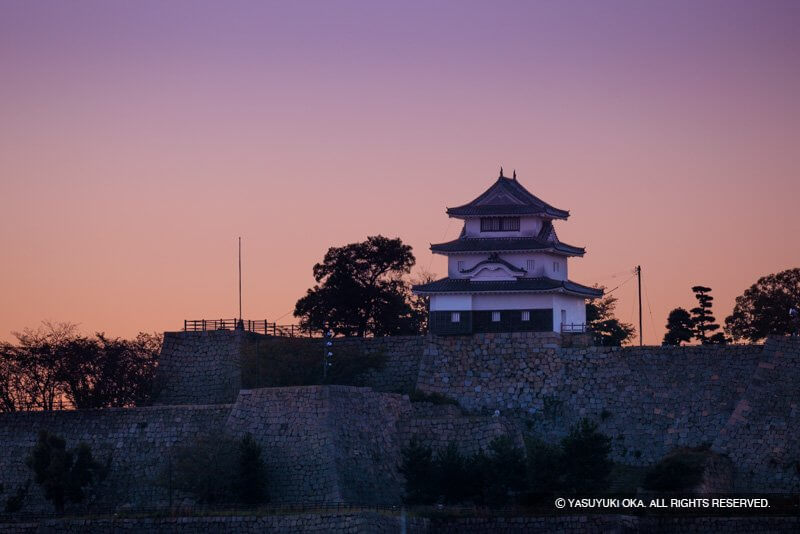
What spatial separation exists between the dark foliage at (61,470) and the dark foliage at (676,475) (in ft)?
60.3

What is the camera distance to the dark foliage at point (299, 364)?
246 feet

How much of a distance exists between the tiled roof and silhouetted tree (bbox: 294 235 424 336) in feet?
20.1

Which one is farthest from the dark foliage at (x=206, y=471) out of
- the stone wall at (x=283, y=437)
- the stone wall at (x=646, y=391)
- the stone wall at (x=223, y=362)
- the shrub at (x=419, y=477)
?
the stone wall at (x=646, y=391)

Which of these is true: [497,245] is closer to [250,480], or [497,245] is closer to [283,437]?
[283,437]

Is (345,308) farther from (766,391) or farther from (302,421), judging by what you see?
(766,391)

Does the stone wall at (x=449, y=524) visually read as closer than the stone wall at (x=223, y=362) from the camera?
Yes

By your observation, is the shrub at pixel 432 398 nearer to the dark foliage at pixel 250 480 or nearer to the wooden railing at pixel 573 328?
the wooden railing at pixel 573 328

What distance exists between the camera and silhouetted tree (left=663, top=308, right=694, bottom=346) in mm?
77938

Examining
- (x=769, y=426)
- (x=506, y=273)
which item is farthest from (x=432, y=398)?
(x=769, y=426)

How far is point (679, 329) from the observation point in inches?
3076

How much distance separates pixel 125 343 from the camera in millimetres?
79812

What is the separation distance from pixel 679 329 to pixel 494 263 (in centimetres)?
772

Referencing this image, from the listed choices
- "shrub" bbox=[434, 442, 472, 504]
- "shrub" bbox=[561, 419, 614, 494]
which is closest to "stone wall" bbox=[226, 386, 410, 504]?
"shrub" bbox=[434, 442, 472, 504]

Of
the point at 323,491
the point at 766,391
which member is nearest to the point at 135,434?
the point at 323,491
